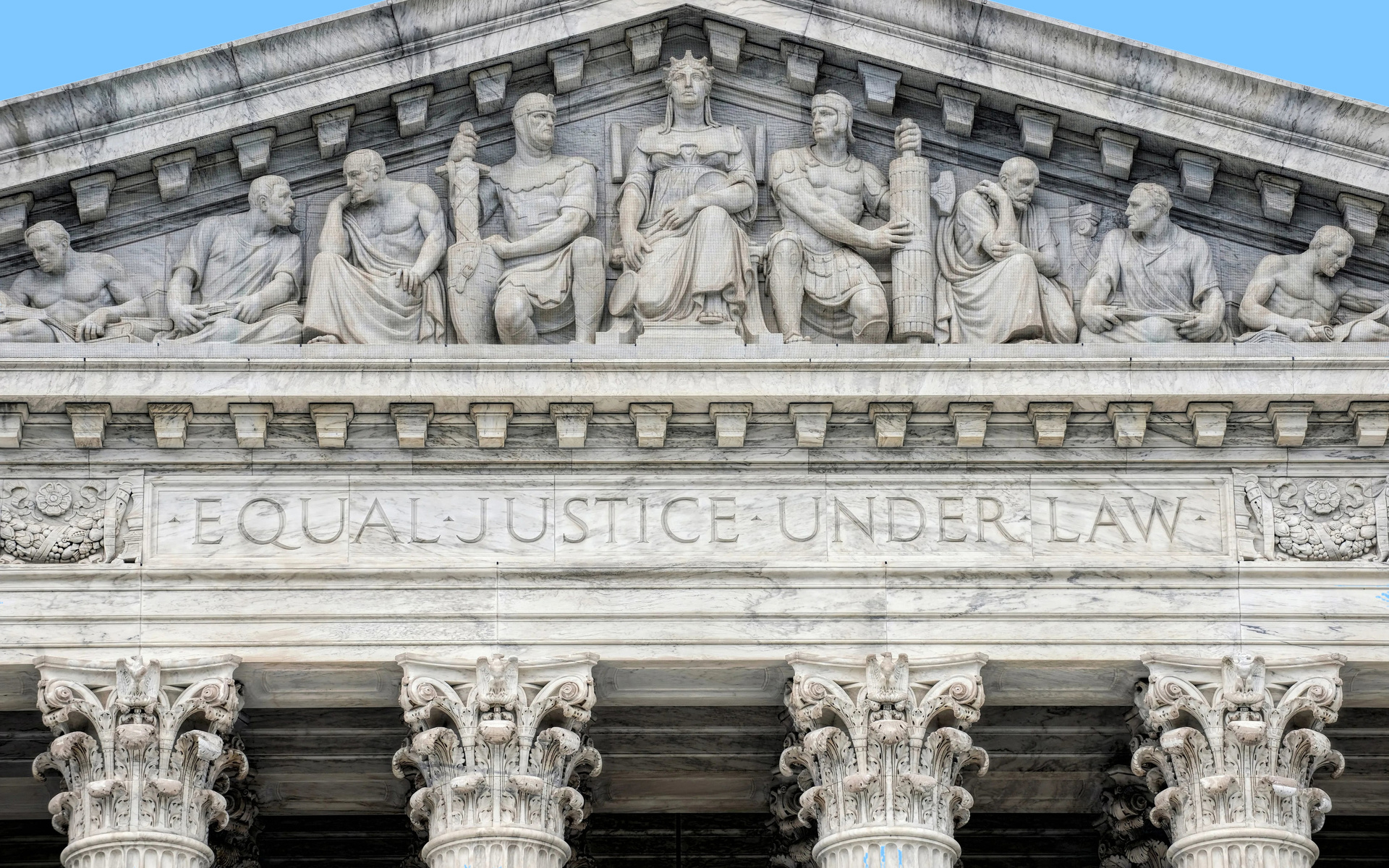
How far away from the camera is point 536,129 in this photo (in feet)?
86.4

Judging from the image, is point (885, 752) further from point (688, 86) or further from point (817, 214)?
point (688, 86)

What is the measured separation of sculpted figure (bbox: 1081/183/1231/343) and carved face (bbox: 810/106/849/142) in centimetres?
249

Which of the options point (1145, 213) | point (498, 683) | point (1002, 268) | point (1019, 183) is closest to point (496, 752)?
point (498, 683)

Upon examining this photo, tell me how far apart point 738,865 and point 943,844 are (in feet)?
17.8

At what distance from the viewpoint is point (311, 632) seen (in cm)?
2488

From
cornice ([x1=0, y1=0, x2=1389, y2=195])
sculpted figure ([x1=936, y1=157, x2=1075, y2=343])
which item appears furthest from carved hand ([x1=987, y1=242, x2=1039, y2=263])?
cornice ([x1=0, y1=0, x2=1389, y2=195])

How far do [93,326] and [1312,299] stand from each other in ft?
34.2

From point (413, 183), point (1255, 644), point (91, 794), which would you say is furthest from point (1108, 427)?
point (91, 794)

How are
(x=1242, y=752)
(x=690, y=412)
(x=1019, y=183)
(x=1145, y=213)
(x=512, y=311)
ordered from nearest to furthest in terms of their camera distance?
(x=1242, y=752)
(x=690, y=412)
(x=512, y=311)
(x=1145, y=213)
(x=1019, y=183)

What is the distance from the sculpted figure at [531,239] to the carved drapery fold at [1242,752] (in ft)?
18.9

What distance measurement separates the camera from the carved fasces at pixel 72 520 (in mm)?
24984

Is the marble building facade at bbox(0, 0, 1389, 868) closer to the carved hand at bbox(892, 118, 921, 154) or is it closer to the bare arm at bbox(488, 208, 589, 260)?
the bare arm at bbox(488, 208, 589, 260)

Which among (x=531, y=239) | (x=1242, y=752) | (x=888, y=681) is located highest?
(x=531, y=239)

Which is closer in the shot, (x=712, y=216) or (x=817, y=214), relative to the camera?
(x=712, y=216)
